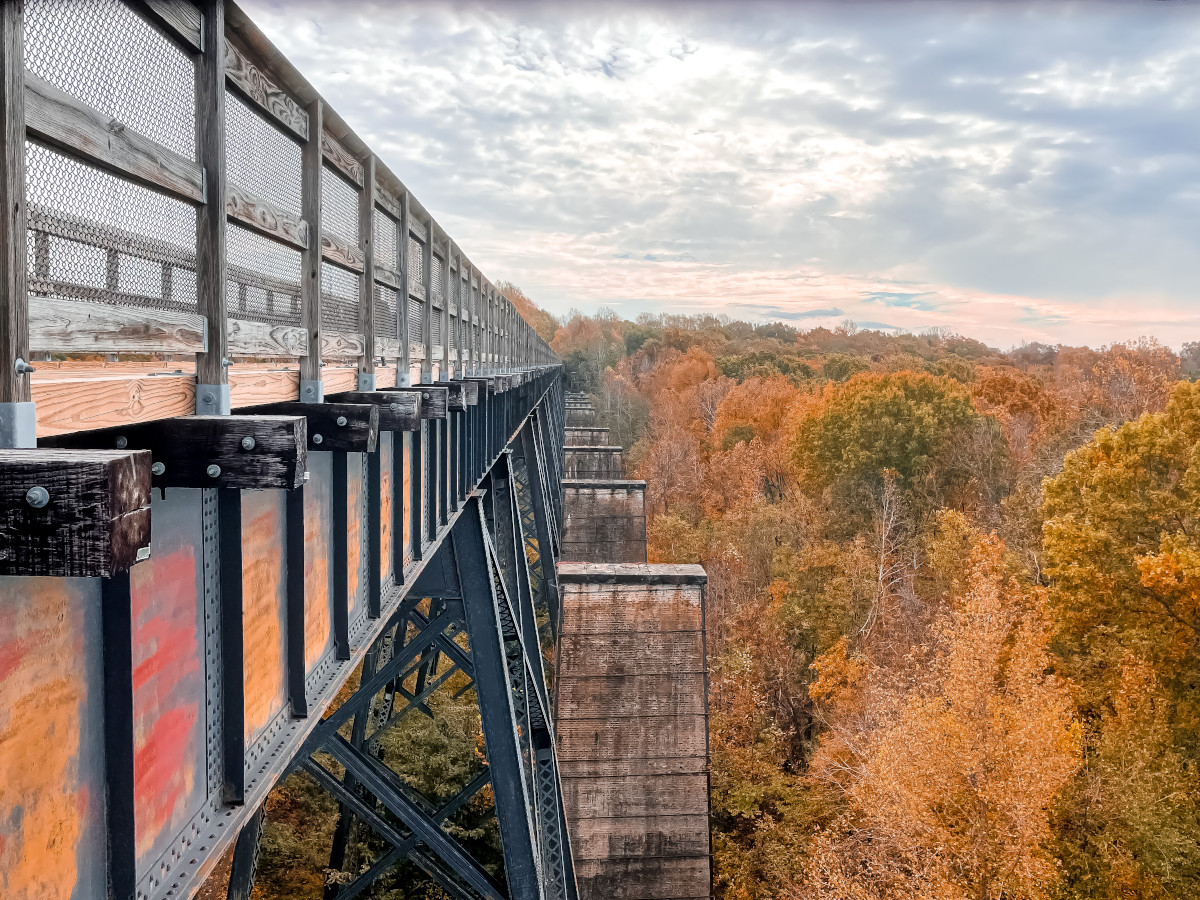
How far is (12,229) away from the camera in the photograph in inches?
63.1

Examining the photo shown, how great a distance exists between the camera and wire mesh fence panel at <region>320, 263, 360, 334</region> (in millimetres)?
3781

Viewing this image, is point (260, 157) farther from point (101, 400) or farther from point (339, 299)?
point (101, 400)

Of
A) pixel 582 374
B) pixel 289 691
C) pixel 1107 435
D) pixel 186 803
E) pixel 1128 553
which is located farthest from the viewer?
pixel 582 374

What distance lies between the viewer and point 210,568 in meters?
2.62

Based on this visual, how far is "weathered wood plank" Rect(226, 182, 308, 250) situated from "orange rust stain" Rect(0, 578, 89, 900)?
4.55 feet

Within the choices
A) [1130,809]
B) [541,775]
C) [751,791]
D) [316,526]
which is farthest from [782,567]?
[316,526]

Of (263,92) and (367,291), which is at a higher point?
(263,92)

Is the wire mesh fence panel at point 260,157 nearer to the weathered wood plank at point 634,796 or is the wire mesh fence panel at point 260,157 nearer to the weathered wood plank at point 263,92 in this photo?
the weathered wood plank at point 263,92

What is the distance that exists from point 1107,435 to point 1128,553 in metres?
2.67

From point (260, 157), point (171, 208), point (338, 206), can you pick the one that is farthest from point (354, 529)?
point (171, 208)

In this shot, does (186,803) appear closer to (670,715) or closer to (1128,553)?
(670,715)

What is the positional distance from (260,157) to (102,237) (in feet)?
3.80

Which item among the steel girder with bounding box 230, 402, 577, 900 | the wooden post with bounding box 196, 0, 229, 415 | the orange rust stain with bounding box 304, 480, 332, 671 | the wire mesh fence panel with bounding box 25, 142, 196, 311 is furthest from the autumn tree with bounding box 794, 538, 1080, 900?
the wire mesh fence panel with bounding box 25, 142, 196, 311

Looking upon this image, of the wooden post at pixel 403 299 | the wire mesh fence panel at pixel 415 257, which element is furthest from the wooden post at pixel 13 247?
the wire mesh fence panel at pixel 415 257
